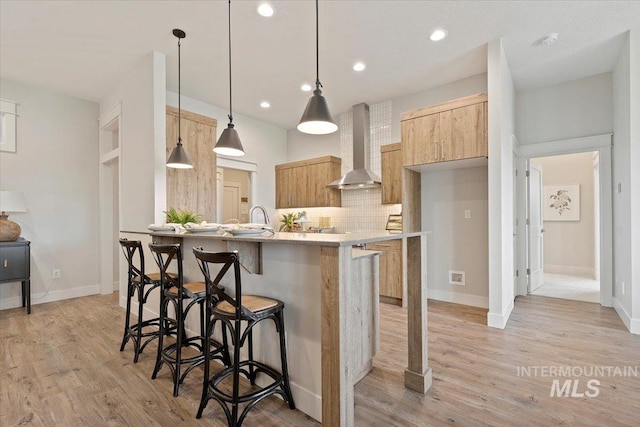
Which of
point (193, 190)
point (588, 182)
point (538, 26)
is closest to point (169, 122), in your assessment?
point (193, 190)

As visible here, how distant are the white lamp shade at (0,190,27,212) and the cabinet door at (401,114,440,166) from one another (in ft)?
16.5

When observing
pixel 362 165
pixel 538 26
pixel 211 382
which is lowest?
pixel 211 382

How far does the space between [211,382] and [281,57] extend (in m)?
3.41

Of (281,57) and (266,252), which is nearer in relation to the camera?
(266,252)

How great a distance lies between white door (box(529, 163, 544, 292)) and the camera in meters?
4.83

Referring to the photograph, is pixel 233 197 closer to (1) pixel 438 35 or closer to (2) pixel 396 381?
(1) pixel 438 35

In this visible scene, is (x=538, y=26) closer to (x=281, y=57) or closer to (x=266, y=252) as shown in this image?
(x=281, y=57)

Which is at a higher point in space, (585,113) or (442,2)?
(442,2)

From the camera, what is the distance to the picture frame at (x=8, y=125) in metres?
4.08

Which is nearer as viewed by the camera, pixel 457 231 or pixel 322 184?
pixel 457 231

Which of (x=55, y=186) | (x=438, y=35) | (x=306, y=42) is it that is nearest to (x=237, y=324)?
(x=306, y=42)

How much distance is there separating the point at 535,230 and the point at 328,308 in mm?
4997

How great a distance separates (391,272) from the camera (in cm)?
427

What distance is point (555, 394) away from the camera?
2.01 metres
